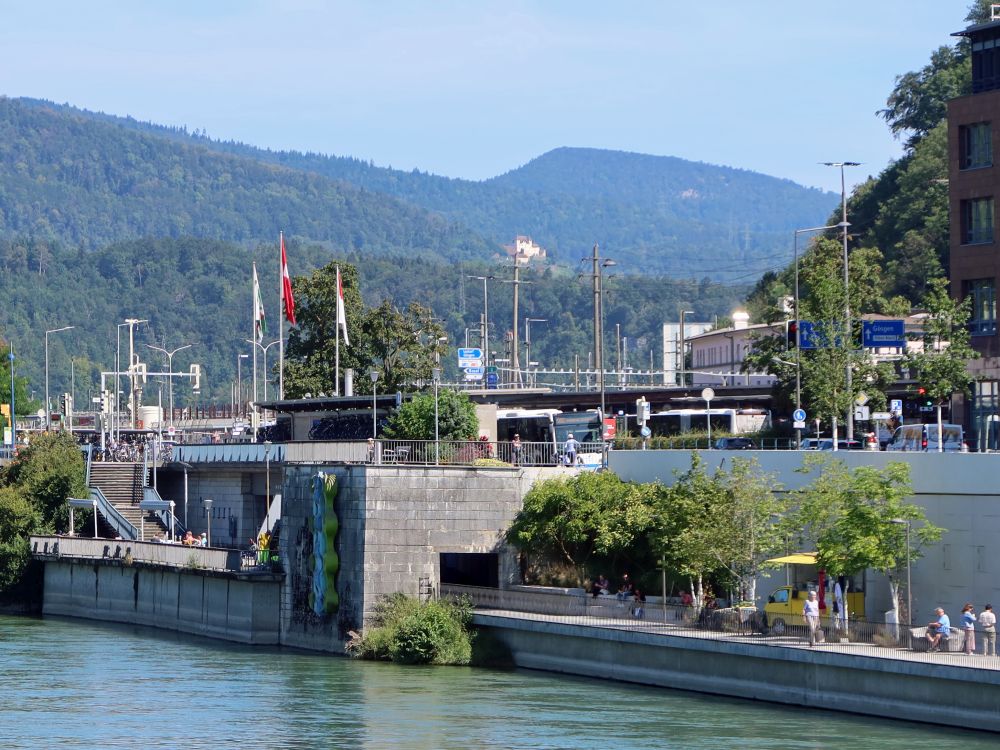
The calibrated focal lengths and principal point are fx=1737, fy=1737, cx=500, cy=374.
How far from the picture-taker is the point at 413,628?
5197 cm

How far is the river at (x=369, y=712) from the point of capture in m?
39.1

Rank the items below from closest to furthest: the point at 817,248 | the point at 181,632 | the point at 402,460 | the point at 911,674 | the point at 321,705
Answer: the point at 911,674
the point at 321,705
the point at 402,460
the point at 181,632
the point at 817,248

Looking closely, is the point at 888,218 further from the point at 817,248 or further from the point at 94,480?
the point at 94,480

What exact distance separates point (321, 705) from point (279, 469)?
29412mm

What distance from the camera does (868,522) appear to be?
4369 centimetres

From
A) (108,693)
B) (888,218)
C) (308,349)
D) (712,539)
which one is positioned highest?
(888,218)

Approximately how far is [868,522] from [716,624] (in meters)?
5.25

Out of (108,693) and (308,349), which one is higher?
(308,349)

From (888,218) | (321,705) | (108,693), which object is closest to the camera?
(321,705)

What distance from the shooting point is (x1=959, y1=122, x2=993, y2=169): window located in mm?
69000

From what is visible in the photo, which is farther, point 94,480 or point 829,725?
point 94,480

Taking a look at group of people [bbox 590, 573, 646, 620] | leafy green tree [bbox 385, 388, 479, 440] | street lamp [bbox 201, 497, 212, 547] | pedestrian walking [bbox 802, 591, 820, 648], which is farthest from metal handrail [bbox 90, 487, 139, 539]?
pedestrian walking [bbox 802, 591, 820, 648]

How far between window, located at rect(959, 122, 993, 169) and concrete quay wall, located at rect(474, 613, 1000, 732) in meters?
30.4

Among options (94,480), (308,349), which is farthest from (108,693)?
(308,349)
